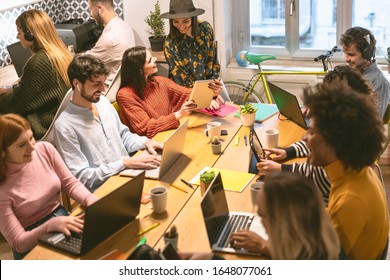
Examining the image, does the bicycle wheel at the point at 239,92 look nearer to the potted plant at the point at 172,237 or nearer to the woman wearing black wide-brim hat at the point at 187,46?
the woman wearing black wide-brim hat at the point at 187,46

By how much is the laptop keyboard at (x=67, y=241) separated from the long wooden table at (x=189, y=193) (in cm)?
3

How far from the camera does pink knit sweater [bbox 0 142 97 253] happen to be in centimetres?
252

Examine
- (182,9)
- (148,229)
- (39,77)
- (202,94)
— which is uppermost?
(182,9)

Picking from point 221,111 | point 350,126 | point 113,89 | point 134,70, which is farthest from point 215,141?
point 350,126

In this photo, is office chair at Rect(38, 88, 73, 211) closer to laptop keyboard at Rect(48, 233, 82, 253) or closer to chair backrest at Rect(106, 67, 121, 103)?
chair backrest at Rect(106, 67, 121, 103)

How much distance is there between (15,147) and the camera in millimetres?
2557

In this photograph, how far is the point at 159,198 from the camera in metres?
Result: 2.51

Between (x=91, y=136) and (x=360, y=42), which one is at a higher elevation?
(x=360, y=42)

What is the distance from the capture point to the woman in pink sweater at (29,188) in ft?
8.18

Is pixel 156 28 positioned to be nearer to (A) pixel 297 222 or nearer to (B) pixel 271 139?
(B) pixel 271 139

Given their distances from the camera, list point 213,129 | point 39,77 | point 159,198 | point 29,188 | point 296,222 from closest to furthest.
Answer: point 296,222 < point 159,198 < point 29,188 < point 213,129 < point 39,77

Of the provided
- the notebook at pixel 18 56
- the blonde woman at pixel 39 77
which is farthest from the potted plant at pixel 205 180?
the notebook at pixel 18 56

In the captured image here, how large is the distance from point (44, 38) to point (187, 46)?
1.04 m

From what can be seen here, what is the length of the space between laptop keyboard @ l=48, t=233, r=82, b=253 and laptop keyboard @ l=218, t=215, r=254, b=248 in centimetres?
58
